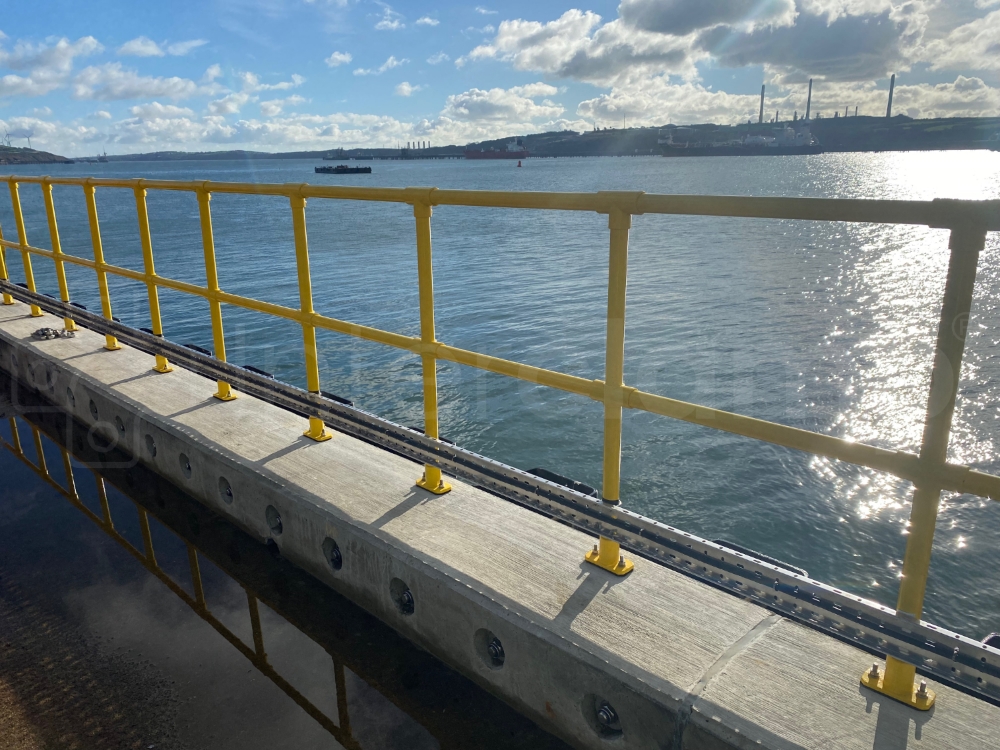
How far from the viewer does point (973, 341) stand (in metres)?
12.2

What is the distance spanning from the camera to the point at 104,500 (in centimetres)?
424

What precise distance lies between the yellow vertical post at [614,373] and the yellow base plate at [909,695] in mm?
861

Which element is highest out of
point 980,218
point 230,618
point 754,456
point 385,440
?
point 980,218

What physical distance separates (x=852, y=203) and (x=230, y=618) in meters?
2.79

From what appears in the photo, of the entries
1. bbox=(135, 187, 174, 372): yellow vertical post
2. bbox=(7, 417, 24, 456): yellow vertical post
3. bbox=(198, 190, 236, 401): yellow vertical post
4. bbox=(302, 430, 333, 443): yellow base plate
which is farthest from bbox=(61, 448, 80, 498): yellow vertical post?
bbox=(302, 430, 333, 443): yellow base plate

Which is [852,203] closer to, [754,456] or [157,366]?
[157,366]

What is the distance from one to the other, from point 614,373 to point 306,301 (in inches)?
73.7

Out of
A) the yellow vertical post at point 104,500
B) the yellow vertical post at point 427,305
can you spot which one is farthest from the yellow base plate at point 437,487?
the yellow vertical post at point 104,500

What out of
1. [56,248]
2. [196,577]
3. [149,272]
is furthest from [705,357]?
[196,577]

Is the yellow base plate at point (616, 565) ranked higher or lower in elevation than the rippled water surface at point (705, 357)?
higher

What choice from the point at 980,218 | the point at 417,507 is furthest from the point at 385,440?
the point at 980,218

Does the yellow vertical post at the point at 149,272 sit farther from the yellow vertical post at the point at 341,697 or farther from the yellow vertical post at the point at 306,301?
the yellow vertical post at the point at 341,697

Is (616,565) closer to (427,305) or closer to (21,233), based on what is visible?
(427,305)

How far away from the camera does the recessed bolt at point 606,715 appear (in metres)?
2.28
